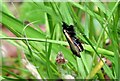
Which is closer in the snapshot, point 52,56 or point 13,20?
point 13,20

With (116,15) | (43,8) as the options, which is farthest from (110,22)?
(43,8)

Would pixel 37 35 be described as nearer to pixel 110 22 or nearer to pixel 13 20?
pixel 13 20

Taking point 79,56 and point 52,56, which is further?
point 52,56

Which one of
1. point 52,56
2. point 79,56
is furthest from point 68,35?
point 52,56

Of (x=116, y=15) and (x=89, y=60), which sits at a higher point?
(x=116, y=15)

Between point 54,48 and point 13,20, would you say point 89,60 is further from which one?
point 13,20

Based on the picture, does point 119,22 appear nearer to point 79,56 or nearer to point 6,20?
point 79,56

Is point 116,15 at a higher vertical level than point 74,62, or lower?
higher
